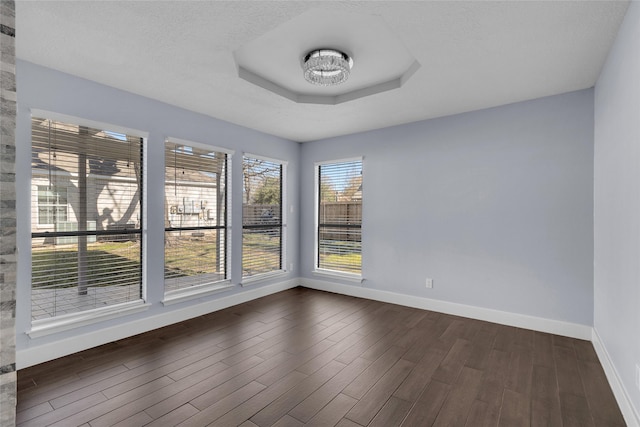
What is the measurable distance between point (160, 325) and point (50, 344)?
3.12ft

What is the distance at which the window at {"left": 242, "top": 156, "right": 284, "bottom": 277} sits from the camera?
14.6 ft

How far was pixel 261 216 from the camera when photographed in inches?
185

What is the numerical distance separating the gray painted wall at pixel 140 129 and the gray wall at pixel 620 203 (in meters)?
3.85

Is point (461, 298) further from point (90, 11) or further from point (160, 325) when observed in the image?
point (90, 11)

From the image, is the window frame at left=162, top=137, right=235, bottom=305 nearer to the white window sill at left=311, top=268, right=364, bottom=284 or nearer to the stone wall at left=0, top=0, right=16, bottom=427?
the white window sill at left=311, top=268, right=364, bottom=284

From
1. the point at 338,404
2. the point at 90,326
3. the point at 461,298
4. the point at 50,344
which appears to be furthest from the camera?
the point at 461,298

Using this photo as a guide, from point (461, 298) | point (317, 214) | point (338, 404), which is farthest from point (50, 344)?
point (461, 298)

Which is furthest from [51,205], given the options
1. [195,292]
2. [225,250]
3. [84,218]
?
[225,250]

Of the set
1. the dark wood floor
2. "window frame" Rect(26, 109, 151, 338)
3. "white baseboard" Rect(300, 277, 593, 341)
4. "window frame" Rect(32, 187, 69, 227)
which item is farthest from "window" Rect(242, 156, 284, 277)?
"window frame" Rect(32, 187, 69, 227)

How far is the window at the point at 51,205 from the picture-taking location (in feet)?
8.57

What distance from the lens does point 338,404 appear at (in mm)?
2064

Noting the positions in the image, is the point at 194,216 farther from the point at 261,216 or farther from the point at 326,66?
the point at 326,66

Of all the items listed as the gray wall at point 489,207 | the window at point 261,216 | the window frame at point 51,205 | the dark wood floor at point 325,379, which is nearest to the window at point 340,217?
the gray wall at point 489,207

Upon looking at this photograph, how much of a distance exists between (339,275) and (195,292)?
84.0 inches
